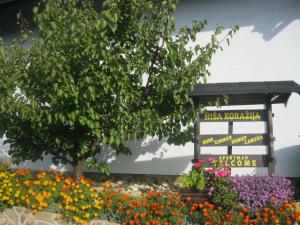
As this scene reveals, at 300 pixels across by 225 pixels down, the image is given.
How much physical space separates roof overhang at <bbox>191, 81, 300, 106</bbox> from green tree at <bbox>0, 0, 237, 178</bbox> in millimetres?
315

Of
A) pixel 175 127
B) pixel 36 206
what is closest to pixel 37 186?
pixel 36 206

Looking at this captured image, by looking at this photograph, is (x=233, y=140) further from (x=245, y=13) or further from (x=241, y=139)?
(x=245, y=13)

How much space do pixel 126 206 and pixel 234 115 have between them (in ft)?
7.59

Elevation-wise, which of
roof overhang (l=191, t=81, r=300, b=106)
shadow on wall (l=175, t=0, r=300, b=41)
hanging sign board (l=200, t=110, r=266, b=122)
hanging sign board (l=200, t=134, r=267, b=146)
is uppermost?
shadow on wall (l=175, t=0, r=300, b=41)

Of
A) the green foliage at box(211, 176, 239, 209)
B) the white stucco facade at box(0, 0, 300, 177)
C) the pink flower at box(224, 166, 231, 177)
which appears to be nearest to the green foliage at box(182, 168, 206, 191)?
the green foliage at box(211, 176, 239, 209)

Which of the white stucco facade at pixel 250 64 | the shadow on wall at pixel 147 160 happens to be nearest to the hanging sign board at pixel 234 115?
the white stucco facade at pixel 250 64

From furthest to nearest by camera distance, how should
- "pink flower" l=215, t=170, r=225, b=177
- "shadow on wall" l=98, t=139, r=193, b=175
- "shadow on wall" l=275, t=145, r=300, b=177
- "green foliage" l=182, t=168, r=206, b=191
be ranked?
"shadow on wall" l=98, t=139, r=193, b=175, "shadow on wall" l=275, t=145, r=300, b=177, "green foliage" l=182, t=168, r=206, b=191, "pink flower" l=215, t=170, r=225, b=177

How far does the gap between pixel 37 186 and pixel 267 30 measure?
5505 mm

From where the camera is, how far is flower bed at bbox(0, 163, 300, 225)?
529 centimetres

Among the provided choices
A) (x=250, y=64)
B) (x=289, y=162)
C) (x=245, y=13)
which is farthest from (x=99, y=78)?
(x=289, y=162)

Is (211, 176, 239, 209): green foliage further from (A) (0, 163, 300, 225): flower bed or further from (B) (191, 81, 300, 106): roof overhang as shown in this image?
(B) (191, 81, 300, 106): roof overhang

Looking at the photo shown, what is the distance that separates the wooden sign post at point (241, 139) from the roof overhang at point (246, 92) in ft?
0.74

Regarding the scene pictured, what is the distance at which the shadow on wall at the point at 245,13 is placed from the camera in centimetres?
781

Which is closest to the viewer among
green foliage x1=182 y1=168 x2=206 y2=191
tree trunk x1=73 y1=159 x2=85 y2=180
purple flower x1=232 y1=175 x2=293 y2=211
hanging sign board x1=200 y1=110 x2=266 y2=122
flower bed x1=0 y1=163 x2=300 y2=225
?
flower bed x1=0 y1=163 x2=300 y2=225
